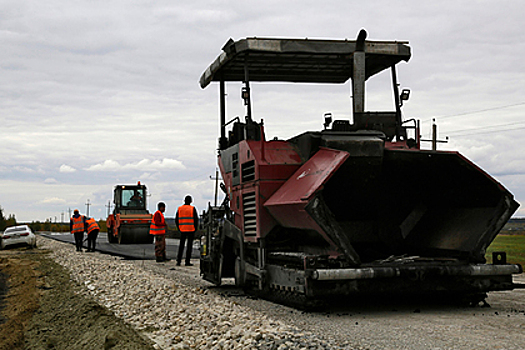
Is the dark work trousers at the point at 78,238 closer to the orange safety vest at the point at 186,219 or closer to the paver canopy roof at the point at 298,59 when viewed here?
the orange safety vest at the point at 186,219

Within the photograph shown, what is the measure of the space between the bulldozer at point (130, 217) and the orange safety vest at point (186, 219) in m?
14.2

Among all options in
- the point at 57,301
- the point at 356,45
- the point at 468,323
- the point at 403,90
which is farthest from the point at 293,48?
the point at 57,301

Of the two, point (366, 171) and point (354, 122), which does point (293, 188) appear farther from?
point (354, 122)

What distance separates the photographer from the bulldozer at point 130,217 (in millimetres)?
29781

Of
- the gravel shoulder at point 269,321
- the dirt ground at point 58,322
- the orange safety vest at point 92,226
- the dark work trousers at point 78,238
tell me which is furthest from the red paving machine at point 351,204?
the dark work trousers at point 78,238

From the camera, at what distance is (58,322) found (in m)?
9.61

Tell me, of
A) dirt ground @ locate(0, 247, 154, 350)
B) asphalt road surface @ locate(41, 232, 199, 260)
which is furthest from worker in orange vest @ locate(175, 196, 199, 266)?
dirt ground @ locate(0, 247, 154, 350)

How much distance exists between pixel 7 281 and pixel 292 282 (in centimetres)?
1051

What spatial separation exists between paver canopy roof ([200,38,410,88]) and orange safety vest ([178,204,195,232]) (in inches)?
217

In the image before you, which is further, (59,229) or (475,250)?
(59,229)

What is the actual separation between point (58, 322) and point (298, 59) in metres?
5.37

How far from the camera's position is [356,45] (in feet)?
30.7

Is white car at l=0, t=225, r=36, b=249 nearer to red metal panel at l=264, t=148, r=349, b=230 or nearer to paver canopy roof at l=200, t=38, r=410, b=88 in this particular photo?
paver canopy roof at l=200, t=38, r=410, b=88

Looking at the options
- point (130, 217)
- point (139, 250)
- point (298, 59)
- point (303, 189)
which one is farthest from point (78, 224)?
point (303, 189)
